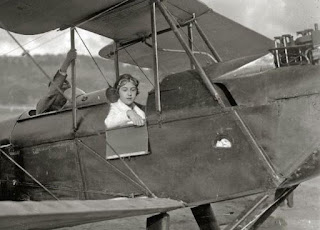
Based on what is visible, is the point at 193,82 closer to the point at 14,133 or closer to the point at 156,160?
the point at 156,160

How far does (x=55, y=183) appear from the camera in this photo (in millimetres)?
4234

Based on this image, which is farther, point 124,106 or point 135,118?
point 124,106

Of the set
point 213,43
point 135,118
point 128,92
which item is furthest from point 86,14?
point 213,43

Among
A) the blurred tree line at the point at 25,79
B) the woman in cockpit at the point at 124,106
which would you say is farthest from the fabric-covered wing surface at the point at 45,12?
the blurred tree line at the point at 25,79

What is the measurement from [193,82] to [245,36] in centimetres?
248

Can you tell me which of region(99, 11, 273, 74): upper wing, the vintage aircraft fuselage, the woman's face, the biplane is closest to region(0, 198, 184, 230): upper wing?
the biplane

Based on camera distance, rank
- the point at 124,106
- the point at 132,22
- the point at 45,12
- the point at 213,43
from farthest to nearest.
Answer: the point at 213,43 → the point at 132,22 → the point at 45,12 → the point at 124,106

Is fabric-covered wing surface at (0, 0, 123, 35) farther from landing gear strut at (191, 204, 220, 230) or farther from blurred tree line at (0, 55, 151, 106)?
blurred tree line at (0, 55, 151, 106)

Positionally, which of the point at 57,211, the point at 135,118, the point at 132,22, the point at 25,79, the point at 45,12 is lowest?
the point at 57,211

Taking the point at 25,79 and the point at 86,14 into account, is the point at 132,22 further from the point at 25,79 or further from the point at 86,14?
the point at 25,79

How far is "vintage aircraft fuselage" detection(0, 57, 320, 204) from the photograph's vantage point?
3.01 meters

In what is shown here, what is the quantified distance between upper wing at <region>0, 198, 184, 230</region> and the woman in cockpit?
2.98 feet

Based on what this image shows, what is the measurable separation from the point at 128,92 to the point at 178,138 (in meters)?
0.75

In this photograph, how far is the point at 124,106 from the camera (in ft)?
12.1
